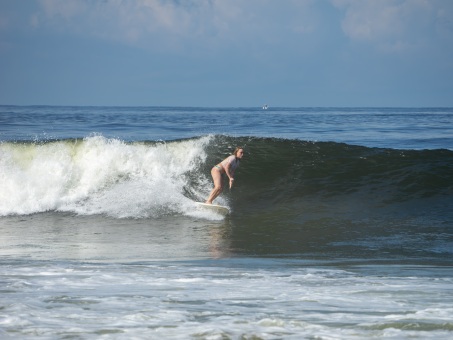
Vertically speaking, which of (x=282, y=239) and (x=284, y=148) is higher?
(x=284, y=148)

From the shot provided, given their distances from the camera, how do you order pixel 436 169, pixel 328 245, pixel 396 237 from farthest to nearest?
pixel 436 169 → pixel 396 237 → pixel 328 245

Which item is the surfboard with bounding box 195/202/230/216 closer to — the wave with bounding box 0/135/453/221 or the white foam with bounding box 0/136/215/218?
the wave with bounding box 0/135/453/221

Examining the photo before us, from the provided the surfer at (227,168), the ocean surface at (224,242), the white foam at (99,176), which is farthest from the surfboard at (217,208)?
the white foam at (99,176)

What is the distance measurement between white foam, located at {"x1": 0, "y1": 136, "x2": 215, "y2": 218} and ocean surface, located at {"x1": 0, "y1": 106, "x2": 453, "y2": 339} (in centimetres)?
5

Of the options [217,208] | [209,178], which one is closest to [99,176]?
[209,178]

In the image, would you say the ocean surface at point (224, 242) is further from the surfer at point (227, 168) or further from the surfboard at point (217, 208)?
the surfer at point (227, 168)

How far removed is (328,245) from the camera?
1122 cm

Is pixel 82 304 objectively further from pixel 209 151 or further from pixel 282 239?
pixel 209 151

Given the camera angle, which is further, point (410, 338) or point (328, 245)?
point (328, 245)

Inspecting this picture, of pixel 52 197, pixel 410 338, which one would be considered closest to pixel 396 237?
pixel 410 338

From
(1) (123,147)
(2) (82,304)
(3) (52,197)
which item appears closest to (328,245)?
(2) (82,304)

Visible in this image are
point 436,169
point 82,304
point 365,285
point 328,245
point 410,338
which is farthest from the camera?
point 436,169

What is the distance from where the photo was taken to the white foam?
626 inches

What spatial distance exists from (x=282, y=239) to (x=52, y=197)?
23.2 ft
